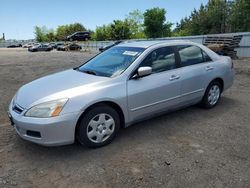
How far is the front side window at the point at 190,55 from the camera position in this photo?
16.9 ft

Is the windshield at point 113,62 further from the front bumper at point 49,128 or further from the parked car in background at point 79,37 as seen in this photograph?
the parked car in background at point 79,37

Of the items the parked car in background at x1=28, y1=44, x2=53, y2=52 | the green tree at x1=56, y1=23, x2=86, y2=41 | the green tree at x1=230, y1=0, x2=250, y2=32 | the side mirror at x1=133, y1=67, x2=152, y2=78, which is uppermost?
the green tree at x1=56, y1=23, x2=86, y2=41

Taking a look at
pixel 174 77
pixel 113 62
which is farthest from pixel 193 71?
pixel 113 62

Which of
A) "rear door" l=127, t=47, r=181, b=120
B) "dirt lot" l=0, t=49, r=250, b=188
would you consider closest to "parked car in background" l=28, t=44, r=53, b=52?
"dirt lot" l=0, t=49, r=250, b=188

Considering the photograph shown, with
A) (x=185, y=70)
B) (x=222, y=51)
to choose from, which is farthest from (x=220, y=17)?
(x=185, y=70)

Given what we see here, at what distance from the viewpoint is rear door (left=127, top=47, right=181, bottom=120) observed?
14.1 feet

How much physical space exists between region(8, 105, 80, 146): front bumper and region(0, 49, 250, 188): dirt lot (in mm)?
306

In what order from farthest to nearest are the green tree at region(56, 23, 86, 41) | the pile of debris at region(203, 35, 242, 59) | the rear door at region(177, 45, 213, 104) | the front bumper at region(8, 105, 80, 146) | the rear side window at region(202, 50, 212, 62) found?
1. the green tree at region(56, 23, 86, 41)
2. the pile of debris at region(203, 35, 242, 59)
3. the rear side window at region(202, 50, 212, 62)
4. the rear door at region(177, 45, 213, 104)
5. the front bumper at region(8, 105, 80, 146)

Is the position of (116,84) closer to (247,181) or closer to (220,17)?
(247,181)

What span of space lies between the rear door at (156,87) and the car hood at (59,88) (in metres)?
0.55

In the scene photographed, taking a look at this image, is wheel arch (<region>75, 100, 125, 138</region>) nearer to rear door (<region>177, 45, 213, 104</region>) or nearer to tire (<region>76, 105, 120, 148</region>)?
tire (<region>76, 105, 120, 148</region>)

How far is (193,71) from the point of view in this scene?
5203 millimetres

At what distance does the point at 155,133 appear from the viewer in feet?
15.0

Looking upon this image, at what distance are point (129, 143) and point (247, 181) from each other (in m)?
1.74
